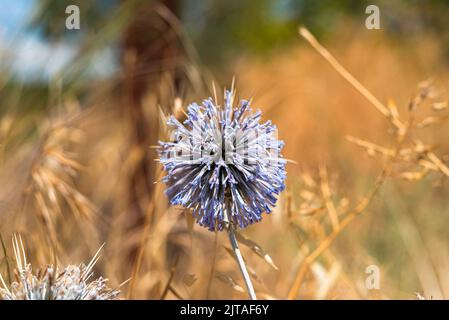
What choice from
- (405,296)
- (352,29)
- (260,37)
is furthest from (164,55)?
(260,37)

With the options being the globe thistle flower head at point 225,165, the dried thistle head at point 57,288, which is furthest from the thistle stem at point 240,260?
the dried thistle head at point 57,288

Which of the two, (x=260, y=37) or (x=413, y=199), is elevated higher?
(x=260, y=37)

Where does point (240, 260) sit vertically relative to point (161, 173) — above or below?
below

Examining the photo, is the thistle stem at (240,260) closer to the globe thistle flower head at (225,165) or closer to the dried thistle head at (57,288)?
the globe thistle flower head at (225,165)

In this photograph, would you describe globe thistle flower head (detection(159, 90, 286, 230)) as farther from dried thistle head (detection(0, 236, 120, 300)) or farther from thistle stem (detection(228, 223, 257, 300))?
dried thistle head (detection(0, 236, 120, 300))
